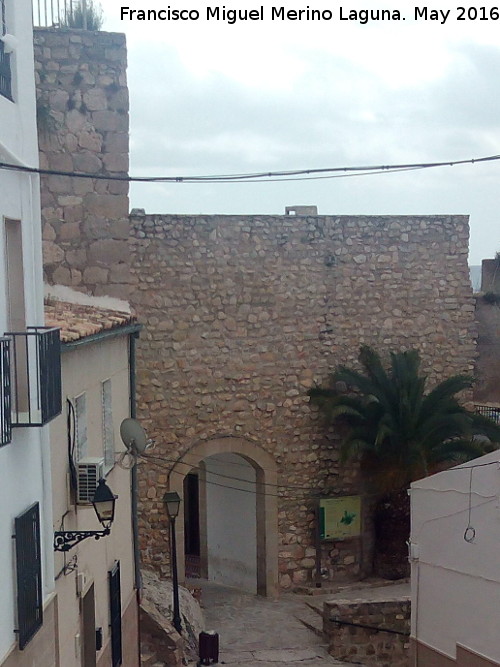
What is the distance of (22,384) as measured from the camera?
559 cm

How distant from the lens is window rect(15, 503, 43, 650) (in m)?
5.34

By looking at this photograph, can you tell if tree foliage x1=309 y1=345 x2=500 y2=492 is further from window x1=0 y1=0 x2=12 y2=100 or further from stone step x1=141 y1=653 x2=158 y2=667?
window x1=0 y1=0 x2=12 y2=100

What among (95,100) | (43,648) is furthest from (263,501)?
(43,648)

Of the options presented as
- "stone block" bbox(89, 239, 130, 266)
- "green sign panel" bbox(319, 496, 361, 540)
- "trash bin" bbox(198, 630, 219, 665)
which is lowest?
"trash bin" bbox(198, 630, 219, 665)

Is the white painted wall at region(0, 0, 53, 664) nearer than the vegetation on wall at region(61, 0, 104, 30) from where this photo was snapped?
Yes

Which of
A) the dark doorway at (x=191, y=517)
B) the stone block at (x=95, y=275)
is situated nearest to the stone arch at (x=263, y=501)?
the dark doorway at (x=191, y=517)

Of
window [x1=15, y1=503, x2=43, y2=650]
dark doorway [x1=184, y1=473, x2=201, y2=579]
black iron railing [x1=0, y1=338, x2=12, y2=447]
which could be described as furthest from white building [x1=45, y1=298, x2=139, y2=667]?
dark doorway [x1=184, y1=473, x2=201, y2=579]

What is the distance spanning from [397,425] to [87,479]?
796cm

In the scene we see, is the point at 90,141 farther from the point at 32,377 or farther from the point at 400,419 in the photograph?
the point at 400,419

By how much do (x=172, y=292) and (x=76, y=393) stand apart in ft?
21.0

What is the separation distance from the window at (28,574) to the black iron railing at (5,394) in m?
0.66

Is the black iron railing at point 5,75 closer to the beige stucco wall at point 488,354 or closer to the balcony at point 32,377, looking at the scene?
the balcony at point 32,377

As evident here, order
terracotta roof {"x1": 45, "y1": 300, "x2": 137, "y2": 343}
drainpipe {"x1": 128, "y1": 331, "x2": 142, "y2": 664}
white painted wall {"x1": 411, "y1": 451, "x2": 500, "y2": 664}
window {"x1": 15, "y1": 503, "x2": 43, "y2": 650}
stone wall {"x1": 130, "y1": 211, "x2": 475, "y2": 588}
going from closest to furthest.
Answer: window {"x1": 15, "y1": 503, "x2": 43, "y2": 650} → terracotta roof {"x1": 45, "y1": 300, "x2": 137, "y2": 343} → white painted wall {"x1": 411, "y1": 451, "x2": 500, "y2": 664} → drainpipe {"x1": 128, "y1": 331, "x2": 142, "y2": 664} → stone wall {"x1": 130, "y1": 211, "x2": 475, "y2": 588}

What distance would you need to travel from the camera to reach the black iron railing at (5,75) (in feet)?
18.1
